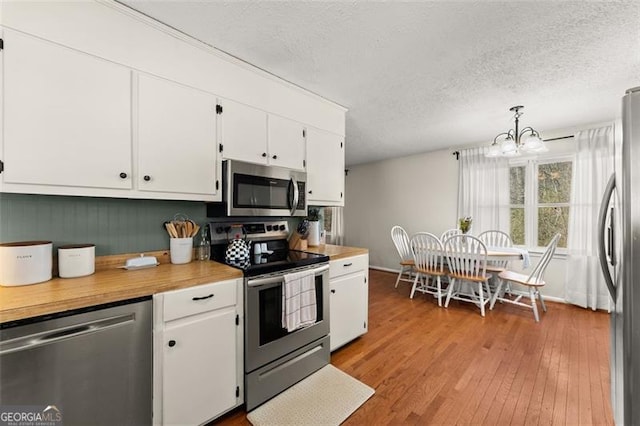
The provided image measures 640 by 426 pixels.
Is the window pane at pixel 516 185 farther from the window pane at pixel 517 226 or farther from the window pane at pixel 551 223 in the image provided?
the window pane at pixel 551 223

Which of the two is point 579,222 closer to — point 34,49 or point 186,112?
point 186,112

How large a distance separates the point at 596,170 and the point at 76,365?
17.0ft

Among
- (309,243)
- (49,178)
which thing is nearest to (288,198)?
(309,243)

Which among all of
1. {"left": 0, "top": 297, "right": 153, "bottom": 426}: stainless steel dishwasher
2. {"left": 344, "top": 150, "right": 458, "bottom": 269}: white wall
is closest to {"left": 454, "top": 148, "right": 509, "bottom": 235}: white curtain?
{"left": 344, "top": 150, "right": 458, "bottom": 269}: white wall

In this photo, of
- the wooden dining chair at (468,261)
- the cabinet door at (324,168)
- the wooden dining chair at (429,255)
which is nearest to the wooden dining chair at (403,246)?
the wooden dining chair at (429,255)

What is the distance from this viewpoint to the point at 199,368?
1.40m

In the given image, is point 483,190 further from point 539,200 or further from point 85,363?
point 85,363

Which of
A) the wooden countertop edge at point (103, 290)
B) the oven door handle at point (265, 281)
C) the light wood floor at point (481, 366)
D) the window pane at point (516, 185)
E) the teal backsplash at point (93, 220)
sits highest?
the window pane at point (516, 185)

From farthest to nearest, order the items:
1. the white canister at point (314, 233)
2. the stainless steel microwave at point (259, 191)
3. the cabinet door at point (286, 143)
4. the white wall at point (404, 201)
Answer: the white wall at point (404, 201) → the white canister at point (314, 233) → the cabinet door at point (286, 143) → the stainless steel microwave at point (259, 191)

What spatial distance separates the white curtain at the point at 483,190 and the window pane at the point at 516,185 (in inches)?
3.3

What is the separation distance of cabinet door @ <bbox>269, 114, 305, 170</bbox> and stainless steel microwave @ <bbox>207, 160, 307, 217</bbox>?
12 cm

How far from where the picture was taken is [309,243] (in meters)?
2.71

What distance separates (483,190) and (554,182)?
2.82 ft

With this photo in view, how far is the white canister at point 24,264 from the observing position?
1152mm
